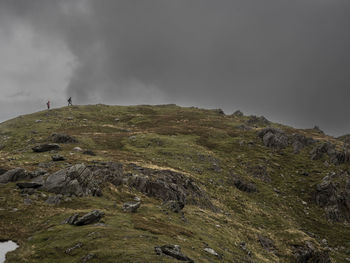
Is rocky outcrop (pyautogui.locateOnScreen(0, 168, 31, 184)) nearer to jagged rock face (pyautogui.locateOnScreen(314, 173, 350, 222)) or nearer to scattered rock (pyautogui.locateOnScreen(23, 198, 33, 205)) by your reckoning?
scattered rock (pyautogui.locateOnScreen(23, 198, 33, 205))

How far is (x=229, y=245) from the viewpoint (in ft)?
103

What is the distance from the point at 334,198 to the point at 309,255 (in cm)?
2642

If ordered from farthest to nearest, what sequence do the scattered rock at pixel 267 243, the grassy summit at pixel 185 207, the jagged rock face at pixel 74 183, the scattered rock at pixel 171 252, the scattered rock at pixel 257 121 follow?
the scattered rock at pixel 257 121, the scattered rock at pixel 267 243, the jagged rock face at pixel 74 183, the grassy summit at pixel 185 207, the scattered rock at pixel 171 252

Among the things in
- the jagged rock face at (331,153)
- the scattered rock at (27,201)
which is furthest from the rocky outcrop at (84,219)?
the jagged rock face at (331,153)

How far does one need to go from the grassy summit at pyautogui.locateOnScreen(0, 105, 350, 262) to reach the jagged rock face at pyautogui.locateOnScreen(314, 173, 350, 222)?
1503 mm

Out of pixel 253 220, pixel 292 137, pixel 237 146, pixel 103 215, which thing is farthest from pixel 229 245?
pixel 292 137

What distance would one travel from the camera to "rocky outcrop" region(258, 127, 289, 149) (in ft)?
286

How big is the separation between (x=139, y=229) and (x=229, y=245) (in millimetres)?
11850

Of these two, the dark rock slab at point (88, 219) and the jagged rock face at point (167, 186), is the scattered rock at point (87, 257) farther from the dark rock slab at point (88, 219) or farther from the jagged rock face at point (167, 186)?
the jagged rock face at point (167, 186)

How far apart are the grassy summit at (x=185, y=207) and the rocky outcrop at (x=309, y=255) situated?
0.70m

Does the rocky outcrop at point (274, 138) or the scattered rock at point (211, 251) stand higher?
the rocky outcrop at point (274, 138)

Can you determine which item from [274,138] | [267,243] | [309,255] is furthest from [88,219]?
[274,138]

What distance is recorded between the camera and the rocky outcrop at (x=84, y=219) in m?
24.6

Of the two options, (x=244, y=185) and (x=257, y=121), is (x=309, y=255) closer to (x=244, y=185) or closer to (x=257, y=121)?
(x=244, y=185)
